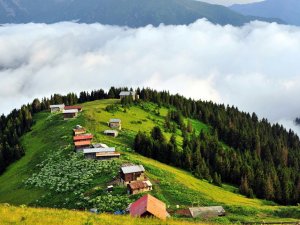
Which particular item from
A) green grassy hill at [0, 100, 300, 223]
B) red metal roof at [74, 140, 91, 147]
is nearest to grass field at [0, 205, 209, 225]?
green grassy hill at [0, 100, 300, 223]

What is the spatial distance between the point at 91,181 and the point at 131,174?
9528mm

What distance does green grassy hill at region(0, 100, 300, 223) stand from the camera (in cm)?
7931

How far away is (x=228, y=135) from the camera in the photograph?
198 metres

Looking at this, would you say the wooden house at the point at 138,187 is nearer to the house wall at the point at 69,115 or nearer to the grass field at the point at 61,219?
the grass field at the point at 61,219

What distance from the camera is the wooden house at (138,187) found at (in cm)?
8200

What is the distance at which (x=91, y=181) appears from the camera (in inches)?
3659

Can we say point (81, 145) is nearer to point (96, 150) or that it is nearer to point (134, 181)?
point (96, 150)

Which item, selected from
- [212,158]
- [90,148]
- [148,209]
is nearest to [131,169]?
[90,148]

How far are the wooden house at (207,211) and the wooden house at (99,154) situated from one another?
134 feet

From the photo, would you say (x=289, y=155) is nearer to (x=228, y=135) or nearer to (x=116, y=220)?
(x=228, y=135)

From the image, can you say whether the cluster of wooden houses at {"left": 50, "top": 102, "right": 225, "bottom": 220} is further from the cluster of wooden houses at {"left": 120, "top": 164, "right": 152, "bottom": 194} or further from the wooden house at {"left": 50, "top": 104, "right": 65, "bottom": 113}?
the wooden house at {"left": 50, "top": 104, "right": 65, "bottom": 113}

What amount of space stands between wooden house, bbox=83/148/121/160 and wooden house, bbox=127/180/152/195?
83.6 ft

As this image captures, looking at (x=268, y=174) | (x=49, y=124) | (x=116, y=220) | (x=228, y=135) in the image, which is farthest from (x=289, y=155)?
(x=116, y=220)

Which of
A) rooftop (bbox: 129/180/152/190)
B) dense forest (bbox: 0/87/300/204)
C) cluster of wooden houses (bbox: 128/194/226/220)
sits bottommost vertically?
dense forest (bbox: 0/87/300/204)
